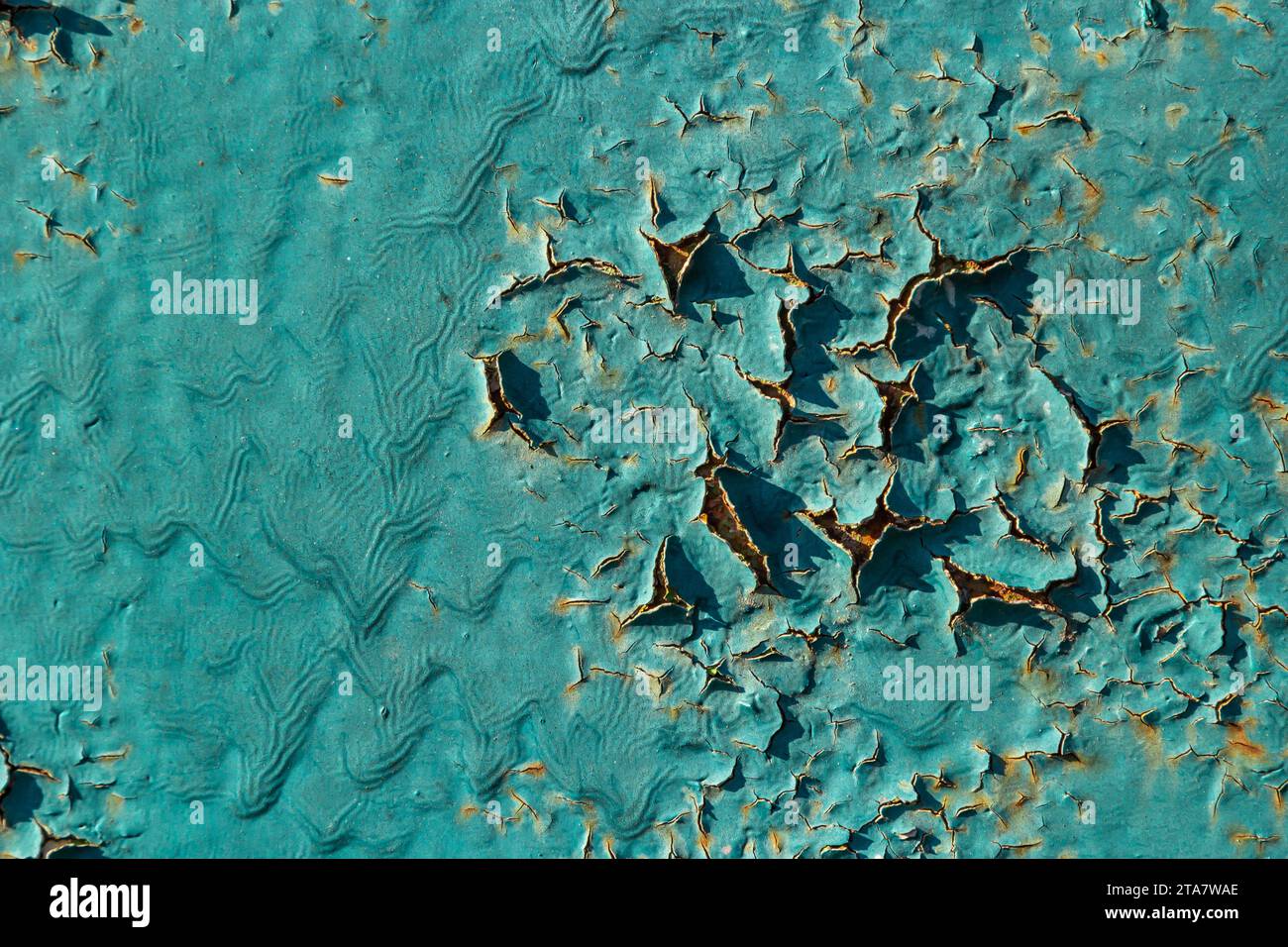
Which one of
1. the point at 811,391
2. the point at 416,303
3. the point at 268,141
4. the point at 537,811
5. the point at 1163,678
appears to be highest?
the point at 268,141

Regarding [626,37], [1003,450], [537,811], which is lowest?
[537,811]

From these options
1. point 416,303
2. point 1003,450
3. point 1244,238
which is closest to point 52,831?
point 416,303

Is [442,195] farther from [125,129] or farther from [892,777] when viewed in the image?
[892,777]

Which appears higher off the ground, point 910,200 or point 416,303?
point 910,200

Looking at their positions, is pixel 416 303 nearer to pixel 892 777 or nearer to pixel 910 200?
pixel 910 200

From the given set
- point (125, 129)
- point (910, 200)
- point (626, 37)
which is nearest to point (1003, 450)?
point (910, 200)

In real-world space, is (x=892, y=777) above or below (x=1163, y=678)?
below
